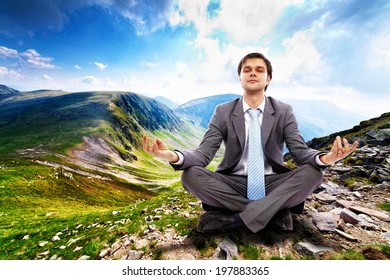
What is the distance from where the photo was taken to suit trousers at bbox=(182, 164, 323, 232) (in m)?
5.36

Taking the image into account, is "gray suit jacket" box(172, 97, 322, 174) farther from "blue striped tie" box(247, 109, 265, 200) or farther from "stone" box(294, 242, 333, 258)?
"stone" box(294, 242, 333, 258)

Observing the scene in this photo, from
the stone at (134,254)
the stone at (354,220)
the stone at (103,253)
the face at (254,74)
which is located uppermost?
the face at (254,74)

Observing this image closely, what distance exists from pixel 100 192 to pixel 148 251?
194 ft

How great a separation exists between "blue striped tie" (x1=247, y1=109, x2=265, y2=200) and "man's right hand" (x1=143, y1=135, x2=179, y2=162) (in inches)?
83.5

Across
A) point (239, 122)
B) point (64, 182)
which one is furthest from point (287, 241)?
point (64, 182)

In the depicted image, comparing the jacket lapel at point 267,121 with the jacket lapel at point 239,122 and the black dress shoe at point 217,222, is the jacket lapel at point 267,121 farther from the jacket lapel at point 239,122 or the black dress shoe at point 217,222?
the black dress shoe at point 217,222

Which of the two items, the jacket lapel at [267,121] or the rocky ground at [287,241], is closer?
the rocky ground at [287,241]

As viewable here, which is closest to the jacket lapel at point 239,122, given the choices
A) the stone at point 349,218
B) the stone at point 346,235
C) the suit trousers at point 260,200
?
the suit trousers at point 260,200

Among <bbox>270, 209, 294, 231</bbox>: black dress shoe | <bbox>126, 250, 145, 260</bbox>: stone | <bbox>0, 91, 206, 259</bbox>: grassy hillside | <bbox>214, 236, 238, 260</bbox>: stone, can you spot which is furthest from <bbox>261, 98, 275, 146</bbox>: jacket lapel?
<bbox>0, 91, 206, 259</bbox>: grassy hillside

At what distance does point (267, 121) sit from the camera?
6.61m

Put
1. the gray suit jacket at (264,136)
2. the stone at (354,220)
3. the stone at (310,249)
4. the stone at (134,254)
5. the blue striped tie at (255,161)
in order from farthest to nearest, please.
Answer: the stone at (354,220), the gray suit jacket at (264,136), the blue striped tie at (255,161), the stone at (134,254), the stone at (310,249)

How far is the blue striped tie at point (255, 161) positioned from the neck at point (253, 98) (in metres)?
0.22

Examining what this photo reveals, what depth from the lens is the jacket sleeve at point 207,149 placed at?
5.75 m
